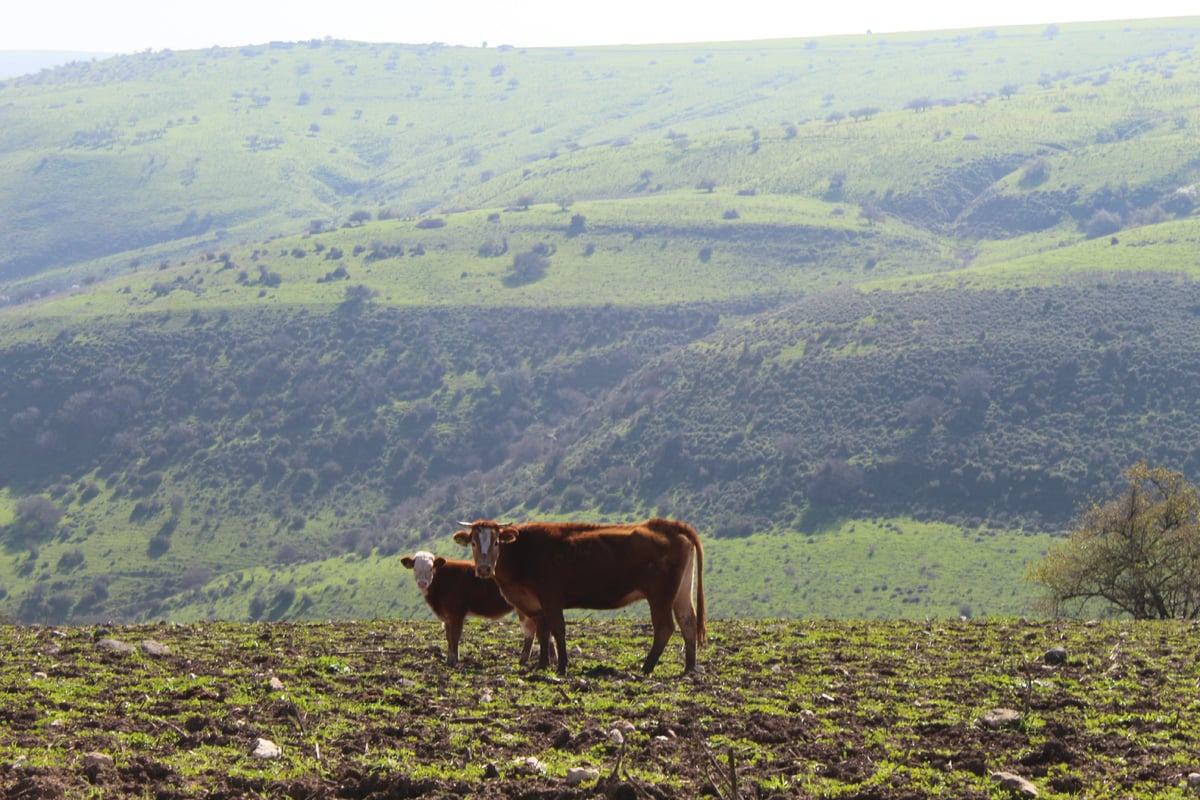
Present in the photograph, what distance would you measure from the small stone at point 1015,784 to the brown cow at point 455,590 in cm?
986

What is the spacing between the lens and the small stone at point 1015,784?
11.5 metres

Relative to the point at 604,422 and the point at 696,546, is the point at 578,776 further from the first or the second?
the point at 604,422

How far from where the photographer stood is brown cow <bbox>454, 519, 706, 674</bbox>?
61.8ft

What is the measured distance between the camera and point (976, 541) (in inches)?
4058

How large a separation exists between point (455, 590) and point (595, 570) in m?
2.80

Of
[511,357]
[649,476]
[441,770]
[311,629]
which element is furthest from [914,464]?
[441,770]

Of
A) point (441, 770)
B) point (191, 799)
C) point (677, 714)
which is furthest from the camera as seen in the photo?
point (677, 714)

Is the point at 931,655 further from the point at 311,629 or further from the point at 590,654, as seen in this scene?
the point at 311,629

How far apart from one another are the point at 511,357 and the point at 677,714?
530 ft

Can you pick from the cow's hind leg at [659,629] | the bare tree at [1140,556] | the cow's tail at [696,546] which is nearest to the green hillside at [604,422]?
the bare tree at [1140,556]

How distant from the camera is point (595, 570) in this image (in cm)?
1908

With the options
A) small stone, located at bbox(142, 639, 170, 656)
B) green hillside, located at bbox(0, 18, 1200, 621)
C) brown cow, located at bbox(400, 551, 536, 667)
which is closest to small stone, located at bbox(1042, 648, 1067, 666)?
brown cow, located at bbox(400, 551, 536, 667)

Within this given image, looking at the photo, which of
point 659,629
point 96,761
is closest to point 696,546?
point 659,629

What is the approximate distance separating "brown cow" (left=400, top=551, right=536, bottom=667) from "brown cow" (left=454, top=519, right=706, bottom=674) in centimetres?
120
